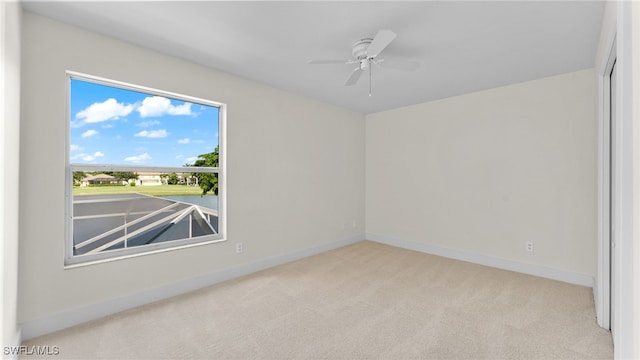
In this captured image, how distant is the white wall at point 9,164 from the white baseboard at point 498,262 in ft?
14.8

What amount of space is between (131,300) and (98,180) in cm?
117

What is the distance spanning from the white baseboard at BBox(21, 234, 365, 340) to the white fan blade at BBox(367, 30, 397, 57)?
2830 mm

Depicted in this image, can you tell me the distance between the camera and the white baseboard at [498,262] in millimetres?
3086

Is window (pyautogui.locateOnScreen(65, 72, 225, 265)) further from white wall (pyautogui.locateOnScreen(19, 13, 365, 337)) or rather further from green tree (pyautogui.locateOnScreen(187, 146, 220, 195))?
white wall (pyautogui.locateOnScreen(19, 13, 365, 337))

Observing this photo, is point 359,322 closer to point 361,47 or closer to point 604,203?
point 604,203

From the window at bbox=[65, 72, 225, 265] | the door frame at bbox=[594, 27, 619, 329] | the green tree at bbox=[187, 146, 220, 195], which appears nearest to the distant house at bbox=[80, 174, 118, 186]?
the window at bbox=[65, 72, 225, 265]

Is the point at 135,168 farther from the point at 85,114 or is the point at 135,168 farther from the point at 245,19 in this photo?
the point at 245,19

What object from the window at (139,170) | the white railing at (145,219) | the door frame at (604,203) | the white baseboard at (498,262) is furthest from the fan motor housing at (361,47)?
the white baseboard at (498,262)

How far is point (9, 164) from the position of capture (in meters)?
1.72

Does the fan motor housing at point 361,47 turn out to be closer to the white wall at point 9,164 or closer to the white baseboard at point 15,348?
the white wall at point 9,164

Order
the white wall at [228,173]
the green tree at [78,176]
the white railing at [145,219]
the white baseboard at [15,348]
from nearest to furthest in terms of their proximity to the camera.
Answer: the white baseboard at [15,348], the white wall at [228,173], the green tree at [78,176], the white railing at [145,219]

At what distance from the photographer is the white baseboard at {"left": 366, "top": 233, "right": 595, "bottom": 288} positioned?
10.1ft

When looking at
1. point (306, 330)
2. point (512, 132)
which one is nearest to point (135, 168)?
point (306, 330)

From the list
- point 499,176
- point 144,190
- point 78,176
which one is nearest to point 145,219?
point 144,190
